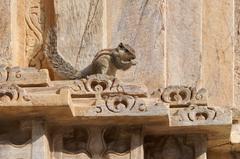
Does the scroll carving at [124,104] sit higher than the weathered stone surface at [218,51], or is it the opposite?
the weathered stone surface at [218,51]

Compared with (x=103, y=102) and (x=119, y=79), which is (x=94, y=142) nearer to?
(x=103, y=102)

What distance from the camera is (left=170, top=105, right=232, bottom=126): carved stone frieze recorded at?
16.0 metres

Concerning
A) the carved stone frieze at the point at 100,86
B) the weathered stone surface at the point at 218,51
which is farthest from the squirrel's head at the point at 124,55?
the weathered stone surface at the point at 218,51

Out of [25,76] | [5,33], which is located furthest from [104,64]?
[5,33]

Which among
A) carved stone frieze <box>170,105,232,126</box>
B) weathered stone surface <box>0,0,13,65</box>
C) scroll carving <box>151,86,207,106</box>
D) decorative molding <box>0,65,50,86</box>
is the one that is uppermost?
weathered stone surface <box>0,0,13,65</box>

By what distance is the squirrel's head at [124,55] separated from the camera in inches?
636

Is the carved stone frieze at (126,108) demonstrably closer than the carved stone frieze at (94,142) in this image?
Yes

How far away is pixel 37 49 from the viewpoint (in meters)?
17.0

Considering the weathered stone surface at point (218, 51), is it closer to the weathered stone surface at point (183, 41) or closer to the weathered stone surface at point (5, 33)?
the weathered stone surface at point (183, 41)

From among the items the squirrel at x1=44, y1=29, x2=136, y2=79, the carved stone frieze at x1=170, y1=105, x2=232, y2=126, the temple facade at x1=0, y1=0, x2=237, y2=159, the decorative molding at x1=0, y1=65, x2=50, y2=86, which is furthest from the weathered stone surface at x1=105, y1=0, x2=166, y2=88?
the decorative molding at x1=0, y1=65, x2=50, y2=86

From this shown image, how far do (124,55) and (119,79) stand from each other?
22cm

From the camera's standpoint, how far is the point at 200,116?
1603 cm

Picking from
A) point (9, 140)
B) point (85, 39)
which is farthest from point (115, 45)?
point (9, 140)

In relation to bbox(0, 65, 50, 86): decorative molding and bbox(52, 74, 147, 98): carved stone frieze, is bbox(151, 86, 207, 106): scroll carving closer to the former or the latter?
bbox(52, 74, 147, 98): carved stone frieze
